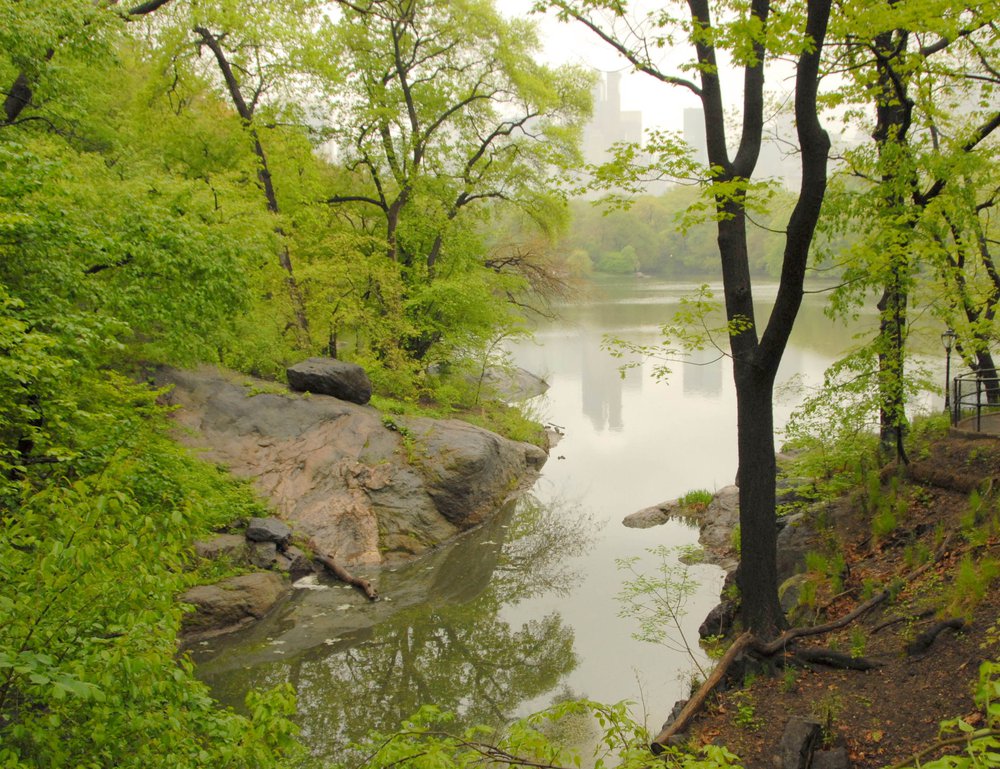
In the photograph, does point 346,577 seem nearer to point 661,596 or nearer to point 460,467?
point 460,467

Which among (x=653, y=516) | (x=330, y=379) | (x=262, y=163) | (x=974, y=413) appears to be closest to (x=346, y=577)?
(x=330, y=379)

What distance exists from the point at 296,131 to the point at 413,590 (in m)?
12.2

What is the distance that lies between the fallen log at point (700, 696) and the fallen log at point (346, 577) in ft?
18.2

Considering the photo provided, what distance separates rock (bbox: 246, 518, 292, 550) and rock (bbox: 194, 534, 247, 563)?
26 centimetres

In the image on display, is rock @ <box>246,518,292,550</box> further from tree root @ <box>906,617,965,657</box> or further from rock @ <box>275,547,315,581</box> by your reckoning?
tree root @ <box>906,617,965,657</box>

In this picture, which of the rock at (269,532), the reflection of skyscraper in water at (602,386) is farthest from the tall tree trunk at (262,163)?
the reflection of skyscraper in water at (602,386)

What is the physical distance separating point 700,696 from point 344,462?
8651mm

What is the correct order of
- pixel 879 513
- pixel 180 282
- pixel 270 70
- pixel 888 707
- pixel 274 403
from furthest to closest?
1. pixel 270 70
2. pixel 274 403
3. pixel 180 282
4. pixel 879 513
5. pixel 888 707

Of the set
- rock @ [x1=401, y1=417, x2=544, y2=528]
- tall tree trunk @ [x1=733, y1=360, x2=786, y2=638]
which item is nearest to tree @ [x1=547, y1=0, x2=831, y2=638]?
Result: tall tree trunk @ [x1=733, y1=360, x2=786, y2=638]

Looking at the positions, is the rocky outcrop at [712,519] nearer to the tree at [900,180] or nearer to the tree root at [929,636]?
the tree at [900,180]

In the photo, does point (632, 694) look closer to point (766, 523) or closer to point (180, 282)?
point (766, 523)

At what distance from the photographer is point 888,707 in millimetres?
5469

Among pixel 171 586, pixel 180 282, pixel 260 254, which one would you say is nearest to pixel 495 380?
pixel 260 254

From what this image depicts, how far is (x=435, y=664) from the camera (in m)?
9.14
